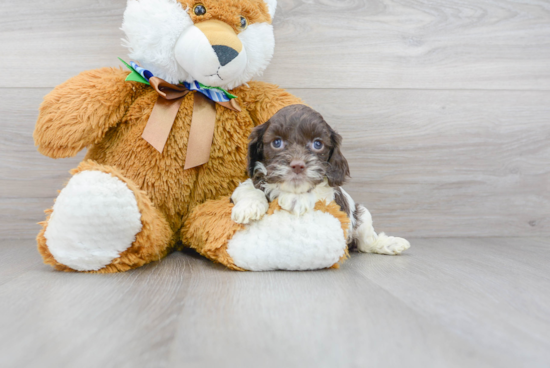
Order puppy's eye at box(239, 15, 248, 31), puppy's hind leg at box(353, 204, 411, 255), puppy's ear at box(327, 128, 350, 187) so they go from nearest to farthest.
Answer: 1. puppy's ear at box(327, 128, 350, 187)
2. puppy's eye at box(239, 15, 248, 31)
3. puppy's hind leg at box(353, 204, 411, 255)

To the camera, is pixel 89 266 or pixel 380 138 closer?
pixel 89 266

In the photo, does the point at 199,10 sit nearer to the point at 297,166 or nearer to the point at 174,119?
the point at 174,119

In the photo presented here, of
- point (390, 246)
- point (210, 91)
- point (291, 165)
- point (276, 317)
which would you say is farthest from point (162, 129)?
point (390, 246)

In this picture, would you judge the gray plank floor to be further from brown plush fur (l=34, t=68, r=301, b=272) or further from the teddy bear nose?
the teddy bear nose

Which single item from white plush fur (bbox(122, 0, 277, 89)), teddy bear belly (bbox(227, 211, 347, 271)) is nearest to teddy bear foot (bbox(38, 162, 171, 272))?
teddy bear belly (bbox(227, 211, 347, 271))

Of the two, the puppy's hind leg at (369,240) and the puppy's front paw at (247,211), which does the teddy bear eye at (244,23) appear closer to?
the puppy's front paw at (247,211)

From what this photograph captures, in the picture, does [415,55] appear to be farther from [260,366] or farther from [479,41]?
[260,366]

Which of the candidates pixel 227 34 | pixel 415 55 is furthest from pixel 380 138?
pixel 227 34

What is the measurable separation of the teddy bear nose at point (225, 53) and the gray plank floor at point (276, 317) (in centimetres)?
55

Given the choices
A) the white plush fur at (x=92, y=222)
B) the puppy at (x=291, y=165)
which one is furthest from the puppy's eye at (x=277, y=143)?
the white plush fur at (x=92, y=222)

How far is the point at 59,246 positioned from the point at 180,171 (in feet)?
1.18

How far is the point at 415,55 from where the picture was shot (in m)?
1.60

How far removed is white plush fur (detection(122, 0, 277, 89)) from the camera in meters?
1.09

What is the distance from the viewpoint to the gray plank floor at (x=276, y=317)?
1.85ft
